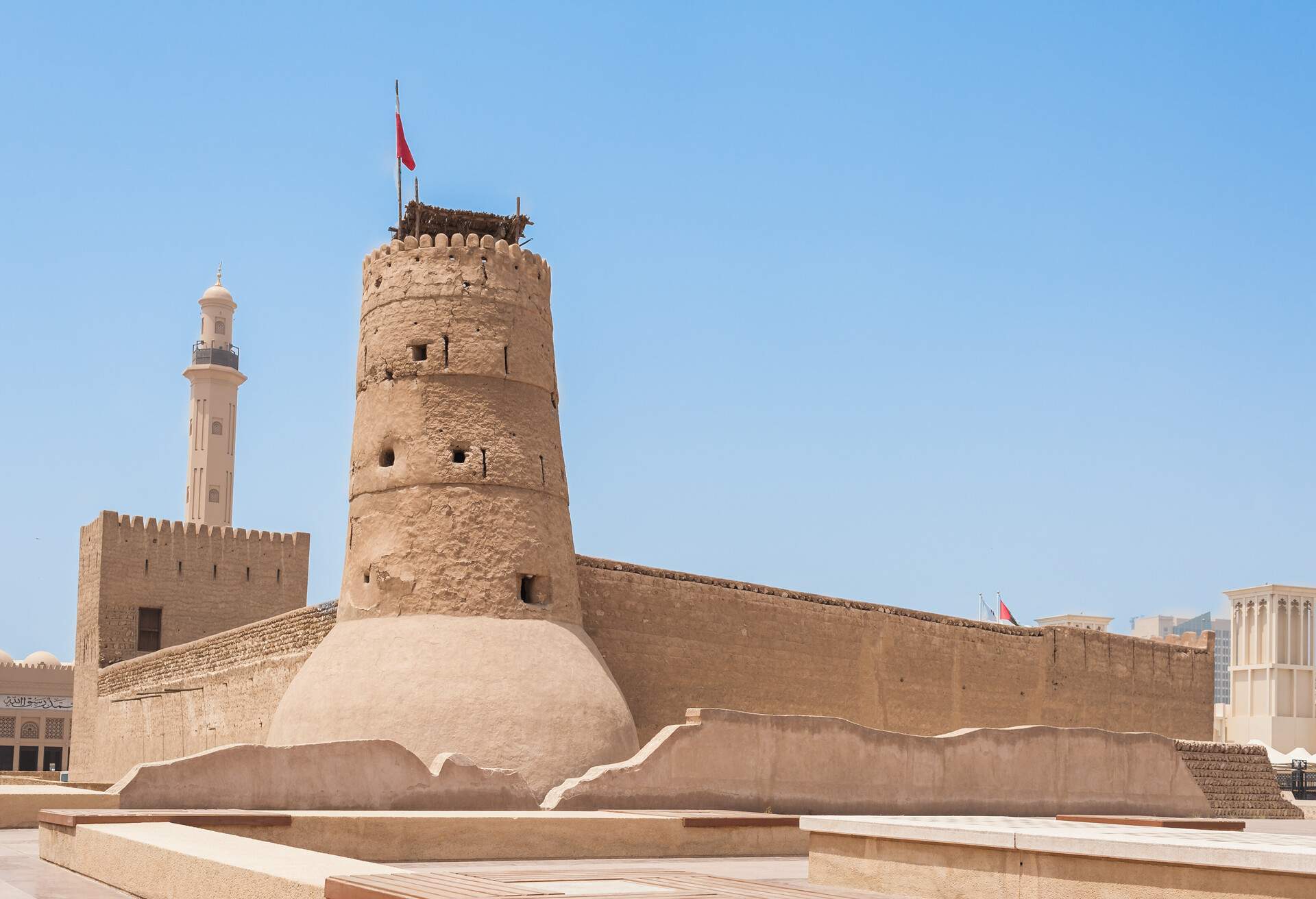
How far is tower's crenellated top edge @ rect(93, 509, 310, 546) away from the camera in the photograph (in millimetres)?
29281

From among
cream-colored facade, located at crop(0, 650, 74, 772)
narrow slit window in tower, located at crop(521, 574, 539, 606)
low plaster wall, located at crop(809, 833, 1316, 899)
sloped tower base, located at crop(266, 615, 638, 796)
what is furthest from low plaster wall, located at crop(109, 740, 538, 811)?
cream-colored facade, located at crop(0, 650, 74, 772)

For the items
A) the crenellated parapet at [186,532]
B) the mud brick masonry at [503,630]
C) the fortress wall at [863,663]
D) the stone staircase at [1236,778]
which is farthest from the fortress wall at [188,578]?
the stone staircase at [1236,778]

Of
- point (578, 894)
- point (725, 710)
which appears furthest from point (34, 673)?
point (578, 894)

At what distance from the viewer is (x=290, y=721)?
Answer: 1582 centimetres

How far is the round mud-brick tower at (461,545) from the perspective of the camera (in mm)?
15180

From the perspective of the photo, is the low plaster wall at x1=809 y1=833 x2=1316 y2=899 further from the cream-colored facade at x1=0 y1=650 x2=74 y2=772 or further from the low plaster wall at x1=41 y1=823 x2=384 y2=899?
the cream-colored facade at x1=0 y1=650 x2=74 y2=772

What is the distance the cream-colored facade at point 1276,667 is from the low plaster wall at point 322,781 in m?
54.9

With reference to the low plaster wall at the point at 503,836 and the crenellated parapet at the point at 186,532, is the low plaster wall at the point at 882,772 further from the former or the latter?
the crenellated parapet at the point at 186,532

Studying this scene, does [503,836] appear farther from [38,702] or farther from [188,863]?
[38,702]

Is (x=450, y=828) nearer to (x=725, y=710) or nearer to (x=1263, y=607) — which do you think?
(x=725, y=710)

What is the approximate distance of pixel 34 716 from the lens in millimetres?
45469

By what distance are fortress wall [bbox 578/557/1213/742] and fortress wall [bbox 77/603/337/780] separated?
377 cm

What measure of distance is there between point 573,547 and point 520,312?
9.20 ft

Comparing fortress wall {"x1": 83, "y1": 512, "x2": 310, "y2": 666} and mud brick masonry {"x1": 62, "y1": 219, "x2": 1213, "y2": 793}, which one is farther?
fortress wall {"x1": 83, "y1": 512, "x2": 310, "y2": 666}
